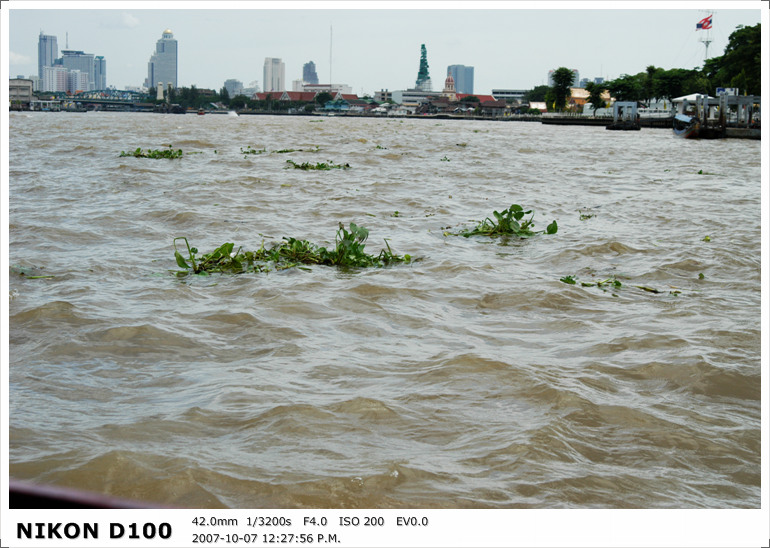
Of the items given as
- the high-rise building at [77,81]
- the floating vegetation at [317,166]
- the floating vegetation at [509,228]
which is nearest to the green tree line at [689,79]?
the floating vegetation at [317,166]

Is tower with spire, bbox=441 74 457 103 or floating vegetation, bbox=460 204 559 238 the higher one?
tower with spire, bbox=441 74 457 103

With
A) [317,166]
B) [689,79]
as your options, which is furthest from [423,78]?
[317,166]

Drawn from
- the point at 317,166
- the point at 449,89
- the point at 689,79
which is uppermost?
the point at 449,89

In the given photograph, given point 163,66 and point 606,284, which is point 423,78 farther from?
point 606,284

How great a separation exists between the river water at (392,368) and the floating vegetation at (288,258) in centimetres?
17

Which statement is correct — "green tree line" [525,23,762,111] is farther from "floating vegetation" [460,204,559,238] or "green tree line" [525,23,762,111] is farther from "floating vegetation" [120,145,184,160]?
"floating vegetation" [460,204,559,238]

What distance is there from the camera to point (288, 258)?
239 inches

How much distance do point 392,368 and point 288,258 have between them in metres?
2.65

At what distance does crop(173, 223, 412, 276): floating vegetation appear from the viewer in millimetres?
5668

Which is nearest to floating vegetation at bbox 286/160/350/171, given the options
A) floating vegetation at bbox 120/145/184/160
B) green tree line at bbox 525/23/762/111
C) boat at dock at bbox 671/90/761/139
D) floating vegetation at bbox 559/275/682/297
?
floating vegetation at bbox 120/145/184/160

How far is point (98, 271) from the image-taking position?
18.3ft

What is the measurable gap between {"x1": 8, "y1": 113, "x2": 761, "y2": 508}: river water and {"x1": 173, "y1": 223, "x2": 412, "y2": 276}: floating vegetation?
0.17m

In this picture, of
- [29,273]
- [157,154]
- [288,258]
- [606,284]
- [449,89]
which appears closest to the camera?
[29,273]

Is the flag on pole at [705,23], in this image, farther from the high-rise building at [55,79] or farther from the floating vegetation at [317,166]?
the high-rise building at [55,79]
